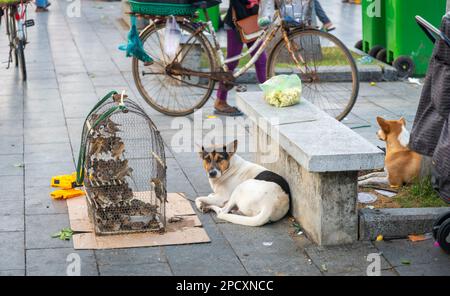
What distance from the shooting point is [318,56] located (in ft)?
32.1

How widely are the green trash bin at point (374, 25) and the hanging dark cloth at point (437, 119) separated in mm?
5968

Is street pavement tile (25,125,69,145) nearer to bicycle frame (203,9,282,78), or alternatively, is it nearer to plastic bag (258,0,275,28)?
bicycle frame (203,9,282,78)

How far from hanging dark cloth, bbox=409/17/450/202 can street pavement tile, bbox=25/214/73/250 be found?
2244 millimetres

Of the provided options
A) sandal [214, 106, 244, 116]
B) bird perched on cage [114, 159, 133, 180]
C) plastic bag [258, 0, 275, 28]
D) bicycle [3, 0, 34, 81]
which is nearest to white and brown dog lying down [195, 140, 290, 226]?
bird perched on cage [114, 159, 133, 180]

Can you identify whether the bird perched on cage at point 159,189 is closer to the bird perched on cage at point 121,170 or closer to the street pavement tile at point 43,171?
the bird perched on cage at point 121,170

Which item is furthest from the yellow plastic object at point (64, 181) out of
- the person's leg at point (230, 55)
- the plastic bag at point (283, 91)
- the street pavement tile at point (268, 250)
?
the person's leg at point (230, 55)

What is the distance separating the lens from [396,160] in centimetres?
611

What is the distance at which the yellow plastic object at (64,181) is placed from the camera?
20.6 feet

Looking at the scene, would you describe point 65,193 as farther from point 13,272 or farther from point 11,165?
point 13,272

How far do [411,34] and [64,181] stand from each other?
5.55 m

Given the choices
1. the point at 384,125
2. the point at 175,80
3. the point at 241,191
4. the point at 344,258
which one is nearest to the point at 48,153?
the point at 175,80

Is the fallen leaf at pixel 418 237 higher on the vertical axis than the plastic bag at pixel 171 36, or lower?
lower
